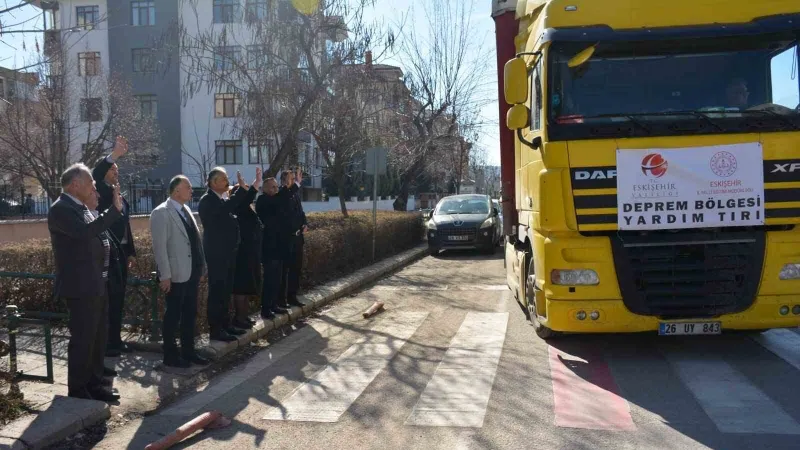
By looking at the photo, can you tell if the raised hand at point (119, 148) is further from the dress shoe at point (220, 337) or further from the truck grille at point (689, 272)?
the truck grille at point (689, 272)

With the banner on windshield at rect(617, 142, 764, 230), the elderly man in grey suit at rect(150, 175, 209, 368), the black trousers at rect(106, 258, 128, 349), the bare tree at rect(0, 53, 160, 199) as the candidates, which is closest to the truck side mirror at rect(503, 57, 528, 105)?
the banner on windshield at rect(617, 142, 764, 230)

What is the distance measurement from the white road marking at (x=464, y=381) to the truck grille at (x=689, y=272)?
159cm

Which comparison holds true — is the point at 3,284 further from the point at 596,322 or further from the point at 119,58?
the point at 119,58

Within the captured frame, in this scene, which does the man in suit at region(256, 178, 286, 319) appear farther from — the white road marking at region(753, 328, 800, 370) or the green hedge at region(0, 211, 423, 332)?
the white road marking at region(753, 328, 800, 370)

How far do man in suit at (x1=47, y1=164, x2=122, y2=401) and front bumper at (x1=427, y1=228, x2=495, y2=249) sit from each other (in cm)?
1382

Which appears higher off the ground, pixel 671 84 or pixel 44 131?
pixel 44 131

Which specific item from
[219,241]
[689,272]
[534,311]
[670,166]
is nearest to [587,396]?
[689,272]

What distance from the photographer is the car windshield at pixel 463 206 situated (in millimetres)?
19938

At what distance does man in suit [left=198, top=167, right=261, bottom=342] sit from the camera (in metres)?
7.33

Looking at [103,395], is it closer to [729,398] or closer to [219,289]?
[219,289]

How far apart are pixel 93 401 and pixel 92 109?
1834 cm

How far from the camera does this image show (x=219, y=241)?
289 inches

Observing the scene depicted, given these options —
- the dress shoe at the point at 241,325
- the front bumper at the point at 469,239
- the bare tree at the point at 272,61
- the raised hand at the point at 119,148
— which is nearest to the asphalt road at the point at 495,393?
the dress shoe at the point at 241,325

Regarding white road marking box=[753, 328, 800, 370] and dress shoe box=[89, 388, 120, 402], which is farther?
white road marking box=[753, 328, 800, 370]
